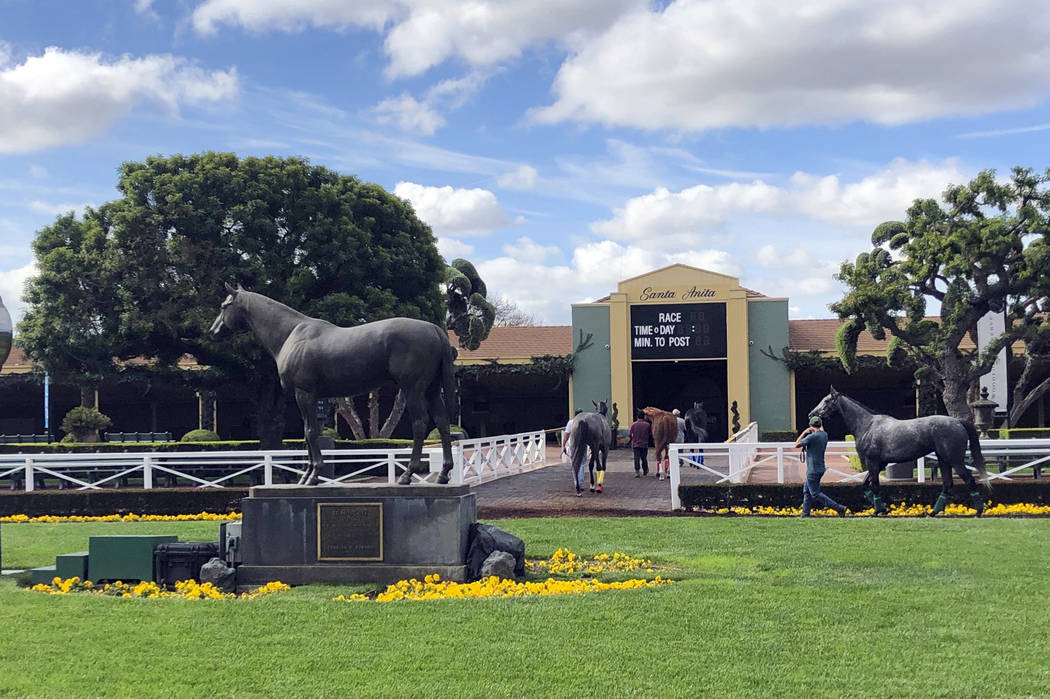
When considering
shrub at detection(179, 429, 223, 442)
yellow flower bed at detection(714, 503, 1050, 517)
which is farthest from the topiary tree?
yellow flower bed at detection(714, 503, 1050, 517)

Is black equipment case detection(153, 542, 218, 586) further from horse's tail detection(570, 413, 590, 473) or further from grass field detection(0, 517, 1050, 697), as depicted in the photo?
horse's tail detection(570, 413, 590, 473)

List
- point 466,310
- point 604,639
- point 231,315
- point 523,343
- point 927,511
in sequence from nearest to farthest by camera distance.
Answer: point 604,639
point 231,315
point 927,511
point 466,310
point 523,343

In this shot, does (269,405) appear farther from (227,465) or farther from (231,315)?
(231,315)

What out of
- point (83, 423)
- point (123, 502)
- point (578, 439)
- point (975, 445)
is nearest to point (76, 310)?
point (83, 423)

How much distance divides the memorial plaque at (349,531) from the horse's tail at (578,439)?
9048 millimetres

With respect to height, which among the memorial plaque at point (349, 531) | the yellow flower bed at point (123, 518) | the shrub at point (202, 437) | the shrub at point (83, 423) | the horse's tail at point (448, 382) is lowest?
the yellow flower bed at point (123, 518)

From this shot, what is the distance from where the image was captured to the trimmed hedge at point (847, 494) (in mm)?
14156

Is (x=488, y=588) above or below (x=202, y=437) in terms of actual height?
below

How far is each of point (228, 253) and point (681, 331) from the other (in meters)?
18.5

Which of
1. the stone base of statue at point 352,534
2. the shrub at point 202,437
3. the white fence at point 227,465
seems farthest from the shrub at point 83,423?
the stone base of statue at point 352,534

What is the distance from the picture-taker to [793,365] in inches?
1449

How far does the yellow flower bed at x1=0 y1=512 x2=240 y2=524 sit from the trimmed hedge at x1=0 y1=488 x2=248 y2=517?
0.10 meters

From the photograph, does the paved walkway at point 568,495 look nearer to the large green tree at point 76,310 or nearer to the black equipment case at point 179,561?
the black equipment case at point 179,561

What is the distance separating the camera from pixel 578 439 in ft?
58.2
